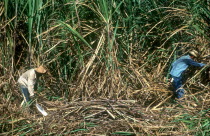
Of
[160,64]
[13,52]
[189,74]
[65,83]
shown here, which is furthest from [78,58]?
[189,74]

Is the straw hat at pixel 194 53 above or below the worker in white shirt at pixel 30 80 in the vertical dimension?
above

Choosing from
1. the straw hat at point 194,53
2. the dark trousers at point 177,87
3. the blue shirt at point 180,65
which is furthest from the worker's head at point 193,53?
the dark trousers at point 177,87

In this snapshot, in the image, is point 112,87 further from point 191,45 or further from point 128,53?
point 191,45

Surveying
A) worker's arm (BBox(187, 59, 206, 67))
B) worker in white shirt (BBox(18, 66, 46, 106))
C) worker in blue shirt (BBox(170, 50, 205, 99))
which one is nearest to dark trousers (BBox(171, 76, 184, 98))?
worker in blue shirt (BBox(170, 50, 205, 99))

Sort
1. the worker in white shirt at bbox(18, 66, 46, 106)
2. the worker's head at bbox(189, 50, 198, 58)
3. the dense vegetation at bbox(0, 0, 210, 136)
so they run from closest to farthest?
the worker in white shirt at bbox(18, 66, 46, 106), the dense vegetation at bbox(0, 0, 210, 136), the worker's head at bbox(189, 50, 198, 58)

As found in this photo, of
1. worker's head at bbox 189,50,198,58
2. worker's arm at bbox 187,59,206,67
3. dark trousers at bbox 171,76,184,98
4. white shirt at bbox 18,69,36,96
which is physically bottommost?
dark trousers at bbox 171,76,184,98

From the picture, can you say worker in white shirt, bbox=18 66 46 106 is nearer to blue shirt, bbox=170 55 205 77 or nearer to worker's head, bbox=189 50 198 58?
blue shirt, bbox=170 55 205 77

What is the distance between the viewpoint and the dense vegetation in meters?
4.44

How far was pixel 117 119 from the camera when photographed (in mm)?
3967

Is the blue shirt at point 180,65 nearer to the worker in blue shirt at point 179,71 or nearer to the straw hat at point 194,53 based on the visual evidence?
the worker in blue shirt at point 179,71

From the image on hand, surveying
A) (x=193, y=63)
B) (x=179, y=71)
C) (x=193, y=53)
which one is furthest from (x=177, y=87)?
(x=193, y=53)

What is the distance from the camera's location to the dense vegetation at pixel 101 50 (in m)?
4.44

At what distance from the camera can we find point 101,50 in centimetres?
451

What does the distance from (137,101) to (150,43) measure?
104 cm
